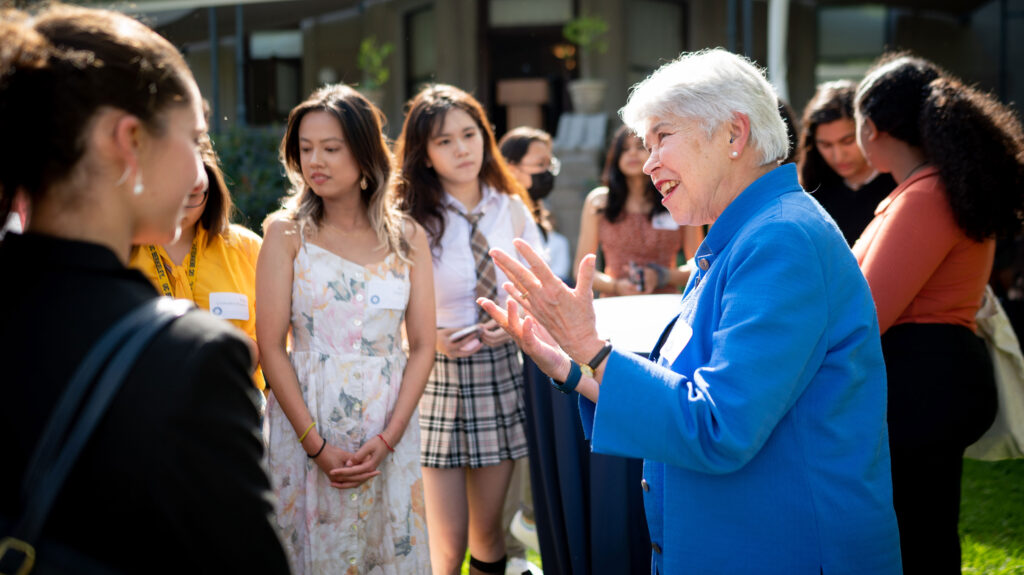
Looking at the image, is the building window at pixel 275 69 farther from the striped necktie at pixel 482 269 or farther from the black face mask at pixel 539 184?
the striped necktie at pixel 482 269

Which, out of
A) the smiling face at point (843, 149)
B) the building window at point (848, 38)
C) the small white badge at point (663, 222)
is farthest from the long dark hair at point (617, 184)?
the building window at point (848, 38)

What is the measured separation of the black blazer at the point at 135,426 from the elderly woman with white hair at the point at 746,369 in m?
0.77

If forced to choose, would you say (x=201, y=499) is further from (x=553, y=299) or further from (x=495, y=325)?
(x=495, y=325)

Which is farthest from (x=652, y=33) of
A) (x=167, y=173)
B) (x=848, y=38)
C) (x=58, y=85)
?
(x=58, y=85)

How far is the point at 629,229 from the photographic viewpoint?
14.8 ft

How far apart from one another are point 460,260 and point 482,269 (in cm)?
11

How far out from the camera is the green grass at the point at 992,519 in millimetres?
3947

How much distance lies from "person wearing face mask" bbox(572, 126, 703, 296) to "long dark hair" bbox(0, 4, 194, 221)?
3.24m

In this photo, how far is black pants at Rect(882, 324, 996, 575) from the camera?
2564mm

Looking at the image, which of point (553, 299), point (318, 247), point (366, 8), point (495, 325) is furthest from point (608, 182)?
point (366, 8)

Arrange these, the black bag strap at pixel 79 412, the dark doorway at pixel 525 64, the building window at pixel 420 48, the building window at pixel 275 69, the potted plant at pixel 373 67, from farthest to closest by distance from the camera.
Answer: the building window at pixel 275 69
the building window at pixel 420 48
the dark doorway at pixel 525 64
the potted plant at pixel 373 67
the black bag strap at pixel 79 412

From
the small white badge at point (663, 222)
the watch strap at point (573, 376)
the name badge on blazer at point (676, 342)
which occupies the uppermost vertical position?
the small white badge at point (663, 222)

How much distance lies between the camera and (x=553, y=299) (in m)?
1.74

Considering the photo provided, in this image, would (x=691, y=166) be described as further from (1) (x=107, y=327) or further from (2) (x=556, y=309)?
(1) (x=107, y=327)
